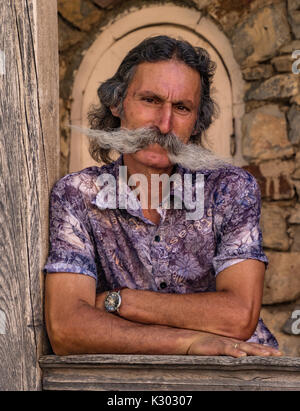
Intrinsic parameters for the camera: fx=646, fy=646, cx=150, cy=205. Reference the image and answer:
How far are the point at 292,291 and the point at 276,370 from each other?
1.92 metres

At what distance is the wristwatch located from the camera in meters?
2.23

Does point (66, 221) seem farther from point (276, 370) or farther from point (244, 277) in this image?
point (276, 370)

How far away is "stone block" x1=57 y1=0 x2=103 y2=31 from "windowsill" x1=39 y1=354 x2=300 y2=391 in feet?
8.56

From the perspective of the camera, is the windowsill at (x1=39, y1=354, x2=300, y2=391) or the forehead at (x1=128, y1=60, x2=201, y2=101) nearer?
the windowsill at (x1=39, y1=354, x2=300, y2=391)

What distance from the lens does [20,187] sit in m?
2.10

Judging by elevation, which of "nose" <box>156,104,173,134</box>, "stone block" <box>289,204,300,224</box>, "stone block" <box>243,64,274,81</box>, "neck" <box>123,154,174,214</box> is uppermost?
"stone block" <box>243,64,274,81</box>

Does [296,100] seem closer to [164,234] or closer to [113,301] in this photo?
[164,234]

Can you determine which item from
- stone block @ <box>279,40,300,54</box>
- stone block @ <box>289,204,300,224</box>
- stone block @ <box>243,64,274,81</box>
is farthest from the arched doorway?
stone block @ <box>289,204,300,224</box>

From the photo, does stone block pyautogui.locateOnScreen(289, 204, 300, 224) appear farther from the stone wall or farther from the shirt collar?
the shirt collar

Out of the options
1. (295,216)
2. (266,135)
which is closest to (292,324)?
(295,216)

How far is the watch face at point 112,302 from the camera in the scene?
7.33 ft

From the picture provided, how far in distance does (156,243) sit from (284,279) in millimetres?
1506

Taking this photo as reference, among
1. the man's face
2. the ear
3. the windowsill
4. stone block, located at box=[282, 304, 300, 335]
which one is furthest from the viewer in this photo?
stone block, located at box=[282, 304, 300, 335]

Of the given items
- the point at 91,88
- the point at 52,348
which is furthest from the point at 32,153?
the point at 91,88
